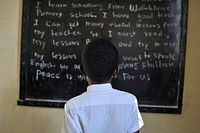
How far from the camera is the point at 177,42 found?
1.78 metres

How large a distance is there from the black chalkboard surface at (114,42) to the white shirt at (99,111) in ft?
2.76

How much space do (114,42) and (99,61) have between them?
87cm

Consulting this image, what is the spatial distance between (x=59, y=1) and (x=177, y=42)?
1.03 m

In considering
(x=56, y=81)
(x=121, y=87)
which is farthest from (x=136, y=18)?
(x=56, y=81)

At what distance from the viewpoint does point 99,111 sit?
3.23 ft

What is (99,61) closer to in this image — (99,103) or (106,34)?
(99,103)

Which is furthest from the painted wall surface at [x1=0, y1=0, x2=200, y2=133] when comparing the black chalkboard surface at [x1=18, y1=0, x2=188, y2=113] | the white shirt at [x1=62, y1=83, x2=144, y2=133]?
the white shirt at [x1=62, y1=83, x2=144, y2=133]

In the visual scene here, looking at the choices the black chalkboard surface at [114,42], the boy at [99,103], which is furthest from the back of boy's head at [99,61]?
the black chalkboard surface at [114,42]

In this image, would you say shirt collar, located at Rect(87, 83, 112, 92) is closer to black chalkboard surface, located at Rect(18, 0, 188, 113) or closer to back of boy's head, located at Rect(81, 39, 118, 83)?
back of boy's head, located at Rect(81, 39, 118, 83)

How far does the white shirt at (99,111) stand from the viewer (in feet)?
3.19

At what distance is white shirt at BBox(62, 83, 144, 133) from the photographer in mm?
972

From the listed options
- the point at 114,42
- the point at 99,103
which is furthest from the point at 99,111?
the point at 114,42

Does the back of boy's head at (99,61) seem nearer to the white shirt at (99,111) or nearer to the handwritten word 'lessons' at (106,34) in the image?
the white shirt at (99,111)

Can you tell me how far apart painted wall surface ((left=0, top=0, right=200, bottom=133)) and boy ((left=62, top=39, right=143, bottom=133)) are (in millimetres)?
920
